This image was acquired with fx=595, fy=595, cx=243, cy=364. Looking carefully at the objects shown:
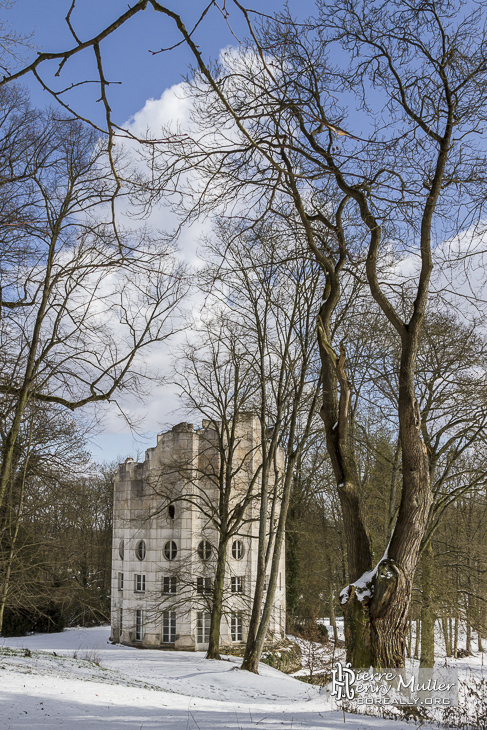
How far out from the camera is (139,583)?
21734 millimetres

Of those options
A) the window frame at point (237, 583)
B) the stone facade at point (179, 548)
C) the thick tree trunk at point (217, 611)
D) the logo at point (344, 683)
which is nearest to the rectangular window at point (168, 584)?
the stone facade at point (179, 548)

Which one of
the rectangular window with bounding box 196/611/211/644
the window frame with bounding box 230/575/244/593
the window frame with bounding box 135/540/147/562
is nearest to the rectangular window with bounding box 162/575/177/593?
the window frame with bounding box 135/540/147/562

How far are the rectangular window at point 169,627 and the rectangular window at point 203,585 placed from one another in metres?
1.64

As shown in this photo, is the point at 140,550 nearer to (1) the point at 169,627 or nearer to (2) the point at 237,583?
(1) the point at 169,627

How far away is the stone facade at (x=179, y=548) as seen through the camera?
20.4m

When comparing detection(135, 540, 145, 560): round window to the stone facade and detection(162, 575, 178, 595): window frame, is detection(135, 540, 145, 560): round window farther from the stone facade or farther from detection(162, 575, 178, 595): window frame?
detection(162, 575, 178, 595): window frame

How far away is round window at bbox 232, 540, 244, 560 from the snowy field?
23.0 ft

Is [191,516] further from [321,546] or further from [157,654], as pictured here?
[321,546]

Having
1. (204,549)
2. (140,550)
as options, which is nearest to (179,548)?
(204,549)

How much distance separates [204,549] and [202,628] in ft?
8.49

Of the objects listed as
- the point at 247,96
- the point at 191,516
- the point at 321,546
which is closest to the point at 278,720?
the point at 247,96

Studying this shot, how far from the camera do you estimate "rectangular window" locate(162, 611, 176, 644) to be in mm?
20578

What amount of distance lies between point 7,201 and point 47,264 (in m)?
4.49

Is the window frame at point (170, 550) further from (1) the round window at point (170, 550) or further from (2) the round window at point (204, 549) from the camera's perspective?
(2) the round window at point (204, 549)
